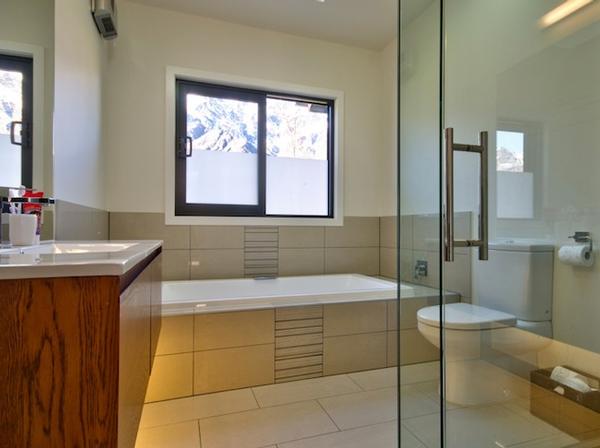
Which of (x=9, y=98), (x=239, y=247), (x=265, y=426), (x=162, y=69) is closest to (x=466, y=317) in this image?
(x=265, y=426)

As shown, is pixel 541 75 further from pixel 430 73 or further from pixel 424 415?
pixel 424 415

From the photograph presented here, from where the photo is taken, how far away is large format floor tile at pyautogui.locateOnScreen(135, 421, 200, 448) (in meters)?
1.44

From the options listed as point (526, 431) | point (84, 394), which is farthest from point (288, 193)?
point (84, 394)

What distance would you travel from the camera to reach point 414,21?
1.65m

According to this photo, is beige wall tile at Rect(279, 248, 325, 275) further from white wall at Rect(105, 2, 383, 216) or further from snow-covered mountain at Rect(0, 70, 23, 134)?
snow-covered mountain at Rect(0, 70, 23, 134)

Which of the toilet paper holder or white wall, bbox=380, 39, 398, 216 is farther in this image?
white wall, bbox=380, 39, 398, 216

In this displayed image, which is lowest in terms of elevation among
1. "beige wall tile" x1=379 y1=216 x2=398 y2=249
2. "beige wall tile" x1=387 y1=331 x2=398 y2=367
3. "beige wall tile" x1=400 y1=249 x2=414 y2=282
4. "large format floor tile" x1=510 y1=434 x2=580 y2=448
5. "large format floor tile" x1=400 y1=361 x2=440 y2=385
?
"large format floor tile" x1=510 y1=434 x2=580 y2=448

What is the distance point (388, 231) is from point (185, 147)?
6.26 feet

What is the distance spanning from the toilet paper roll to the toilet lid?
418mm

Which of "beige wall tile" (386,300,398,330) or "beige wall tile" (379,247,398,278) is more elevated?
"beige wall tile" (379,247,398,278)

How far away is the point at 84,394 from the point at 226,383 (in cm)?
145

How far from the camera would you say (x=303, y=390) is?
1.92m

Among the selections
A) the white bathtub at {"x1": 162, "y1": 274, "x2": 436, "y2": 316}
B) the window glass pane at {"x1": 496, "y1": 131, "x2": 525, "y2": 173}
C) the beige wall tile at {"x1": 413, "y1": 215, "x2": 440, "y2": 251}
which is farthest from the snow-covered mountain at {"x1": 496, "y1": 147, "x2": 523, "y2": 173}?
the white bathtub at {"x1": 162, "y1": 274, "x2": 436, "y2": 316}

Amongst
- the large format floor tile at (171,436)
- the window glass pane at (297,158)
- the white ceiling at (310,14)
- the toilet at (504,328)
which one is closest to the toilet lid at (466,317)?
the toilet at (504,328)
